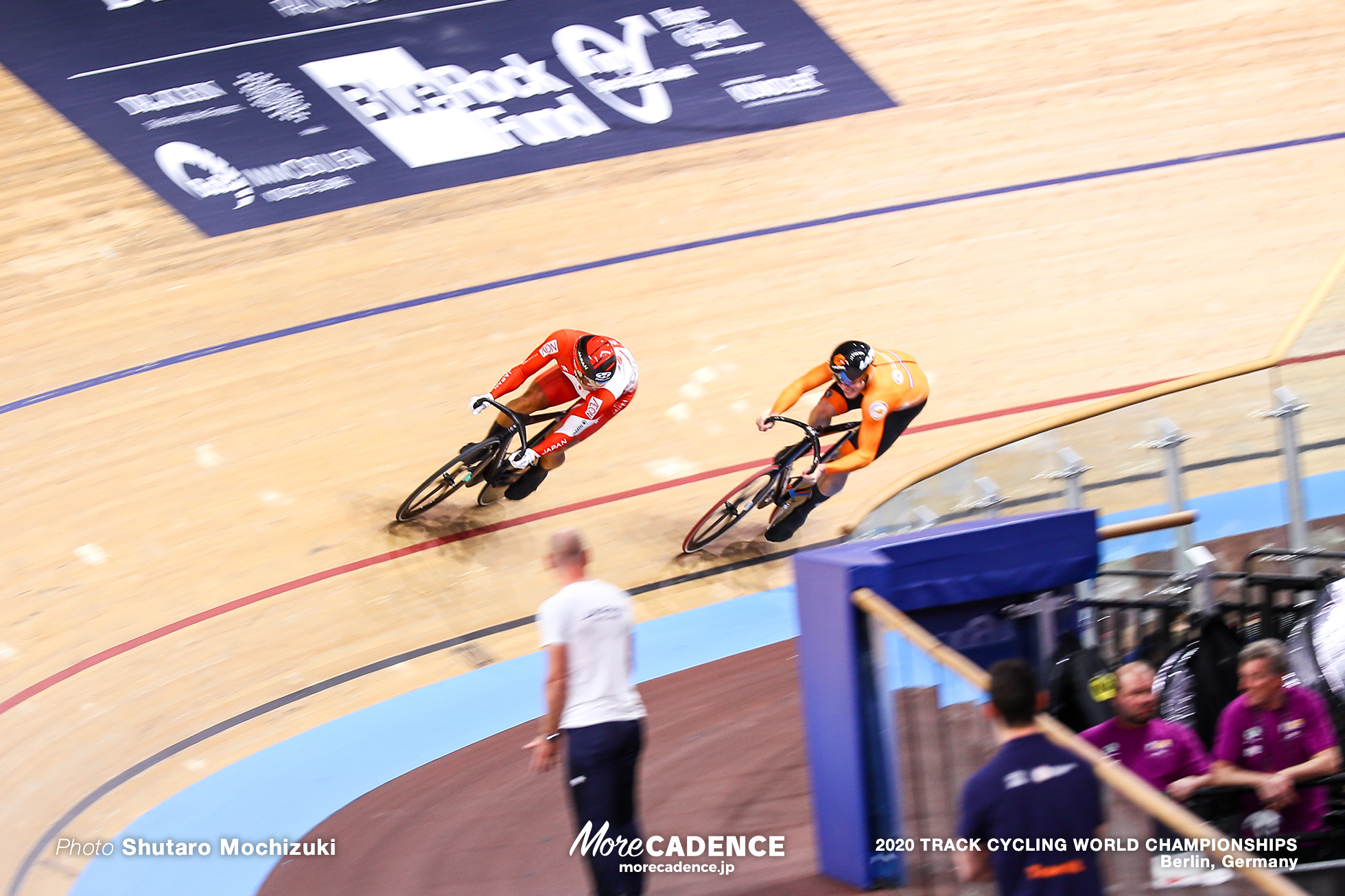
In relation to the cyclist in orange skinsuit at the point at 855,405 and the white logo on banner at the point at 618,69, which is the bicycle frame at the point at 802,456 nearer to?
the cyclist in orange skinsuit at the point at 855,405

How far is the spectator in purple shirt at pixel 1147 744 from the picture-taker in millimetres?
2838

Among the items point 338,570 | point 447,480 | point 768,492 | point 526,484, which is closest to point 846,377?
point 768,492

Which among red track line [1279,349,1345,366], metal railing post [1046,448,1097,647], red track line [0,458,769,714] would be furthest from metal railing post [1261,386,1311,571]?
red track line [0,458,769,714]

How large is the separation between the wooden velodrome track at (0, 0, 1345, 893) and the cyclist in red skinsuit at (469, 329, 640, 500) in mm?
377

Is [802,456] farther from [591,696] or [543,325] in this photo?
[591,696]

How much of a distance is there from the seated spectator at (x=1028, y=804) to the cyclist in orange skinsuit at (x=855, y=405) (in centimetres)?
336

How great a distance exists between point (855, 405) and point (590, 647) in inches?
123

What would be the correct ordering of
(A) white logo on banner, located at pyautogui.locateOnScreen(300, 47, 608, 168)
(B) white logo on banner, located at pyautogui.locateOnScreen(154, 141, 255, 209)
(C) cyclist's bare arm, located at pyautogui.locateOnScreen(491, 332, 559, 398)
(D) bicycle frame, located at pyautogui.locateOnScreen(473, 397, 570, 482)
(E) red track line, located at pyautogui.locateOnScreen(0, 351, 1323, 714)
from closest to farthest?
1. (E) red track line, located at pyautogui.locateOnScreen(0, 351, 1323, 714)
2. (D) bicycle frame, located at pyautogui.locateOnScreen(473, 397, 570, 482)
3. (C) cyclist's bare arm, located at pyautogui.locateOnScreen(491, 332, 559, 398)
4. (B) white logo on banner, located at pyautogui.locateOnScreen(154, 141, 255, 209)
5. (A) white logo on banner, located at pyautogui.locateOnScreen(300, 47, 608, 168)

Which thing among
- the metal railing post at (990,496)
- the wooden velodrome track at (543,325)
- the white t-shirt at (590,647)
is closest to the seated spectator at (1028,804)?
the white t-shirt at (590,647)

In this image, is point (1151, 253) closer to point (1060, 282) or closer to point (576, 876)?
point (1060, 282)

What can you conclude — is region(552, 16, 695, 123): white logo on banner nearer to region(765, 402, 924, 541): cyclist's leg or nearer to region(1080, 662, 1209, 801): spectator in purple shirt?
region(765, 402, 924, 541): cyclist's leg

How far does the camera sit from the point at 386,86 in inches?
327

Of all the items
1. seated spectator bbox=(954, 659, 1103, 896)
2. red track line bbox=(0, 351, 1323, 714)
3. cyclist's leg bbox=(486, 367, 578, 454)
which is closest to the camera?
seated spectator bbox=(954, 659, 1103, 896)

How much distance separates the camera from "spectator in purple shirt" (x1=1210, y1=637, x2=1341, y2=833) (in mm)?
2879
